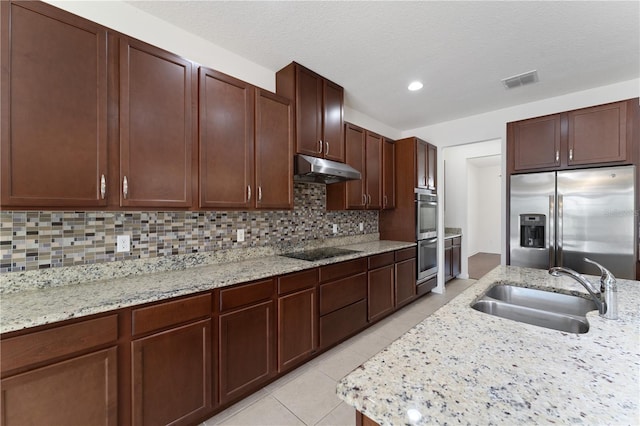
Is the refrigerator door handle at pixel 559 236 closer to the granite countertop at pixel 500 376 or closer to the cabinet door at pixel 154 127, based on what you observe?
the granite countertop at pixel 500 376

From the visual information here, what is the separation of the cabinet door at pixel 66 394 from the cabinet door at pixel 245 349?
57cm

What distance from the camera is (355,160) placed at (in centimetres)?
323

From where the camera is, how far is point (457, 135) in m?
4.02

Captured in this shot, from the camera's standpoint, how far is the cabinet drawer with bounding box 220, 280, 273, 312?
5.55 ft

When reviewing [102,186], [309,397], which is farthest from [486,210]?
[102,186]

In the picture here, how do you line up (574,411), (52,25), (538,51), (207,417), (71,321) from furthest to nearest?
1. (538,51)
2. (207,417)
3. (52,25)
4. (71,321)
5. (574,411)

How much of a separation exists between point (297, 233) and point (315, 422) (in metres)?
1.68

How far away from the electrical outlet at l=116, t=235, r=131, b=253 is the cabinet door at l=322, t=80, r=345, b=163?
6.05 feet

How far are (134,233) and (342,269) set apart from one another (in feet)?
5.76

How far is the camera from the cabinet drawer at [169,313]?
1370 millimetres

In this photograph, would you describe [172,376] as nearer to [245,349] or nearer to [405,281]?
[245,349]

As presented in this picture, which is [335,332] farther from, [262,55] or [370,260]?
[262,55]

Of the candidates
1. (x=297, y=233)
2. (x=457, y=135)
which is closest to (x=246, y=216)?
(x=297, y=233)

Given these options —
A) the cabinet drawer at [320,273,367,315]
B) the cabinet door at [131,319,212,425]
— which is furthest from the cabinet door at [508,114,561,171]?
the cabinet door at [131,319,212,425]
